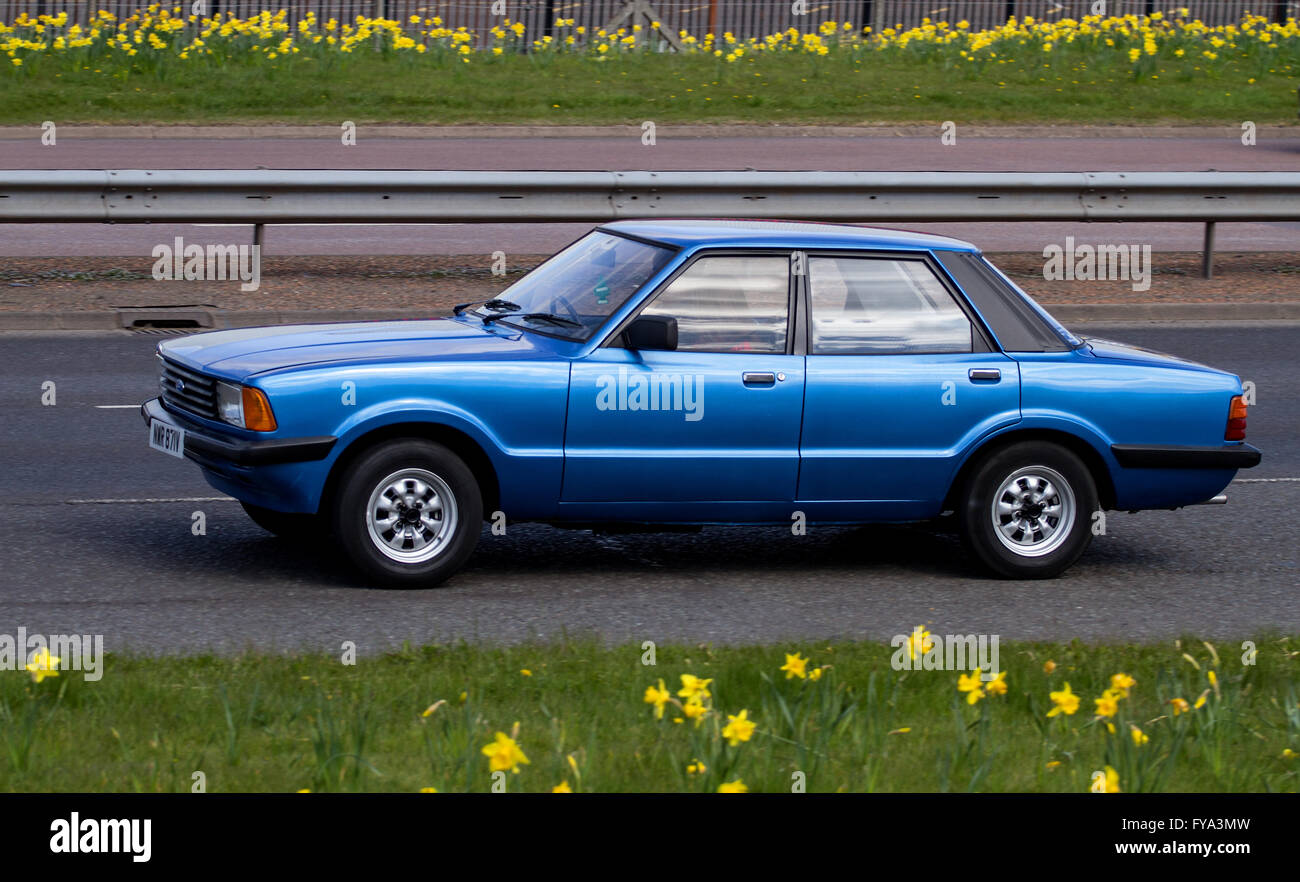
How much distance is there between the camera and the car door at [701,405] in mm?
7359

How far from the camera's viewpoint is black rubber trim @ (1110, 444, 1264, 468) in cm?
786

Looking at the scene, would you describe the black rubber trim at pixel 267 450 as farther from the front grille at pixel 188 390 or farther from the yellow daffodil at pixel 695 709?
the yellow daffodil at pixel 695 709

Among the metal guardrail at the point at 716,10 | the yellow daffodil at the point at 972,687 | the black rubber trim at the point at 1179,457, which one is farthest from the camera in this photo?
the metal guardrail at the point at 716,10

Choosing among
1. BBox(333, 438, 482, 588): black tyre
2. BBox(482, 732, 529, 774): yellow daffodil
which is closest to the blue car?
BBox(333, 438, 482, 588): black tyre

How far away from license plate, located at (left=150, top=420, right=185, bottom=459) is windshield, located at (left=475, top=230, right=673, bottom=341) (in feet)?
4.80

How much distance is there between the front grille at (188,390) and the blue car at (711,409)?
0.05 ft

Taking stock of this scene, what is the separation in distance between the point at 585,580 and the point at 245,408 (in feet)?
5.42

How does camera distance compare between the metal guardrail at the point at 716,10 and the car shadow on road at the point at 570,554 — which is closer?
the car shadow on road at the point at 570,554

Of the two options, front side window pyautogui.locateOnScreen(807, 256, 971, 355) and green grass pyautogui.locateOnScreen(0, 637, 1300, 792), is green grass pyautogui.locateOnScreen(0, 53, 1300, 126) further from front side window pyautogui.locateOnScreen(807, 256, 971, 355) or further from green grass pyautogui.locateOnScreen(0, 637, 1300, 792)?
green grass pyautogui.locateOnScreen(0, 637, 1300, 792)

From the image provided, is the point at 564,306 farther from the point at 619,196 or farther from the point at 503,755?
the point at 619,196

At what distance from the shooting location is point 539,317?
7812 mm

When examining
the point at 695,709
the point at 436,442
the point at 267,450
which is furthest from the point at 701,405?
the point at 695,709

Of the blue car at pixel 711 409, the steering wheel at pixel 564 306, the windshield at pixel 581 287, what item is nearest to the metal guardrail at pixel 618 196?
the windshield at pixel 581 287

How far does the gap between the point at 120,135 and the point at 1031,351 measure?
17910 millimetres
